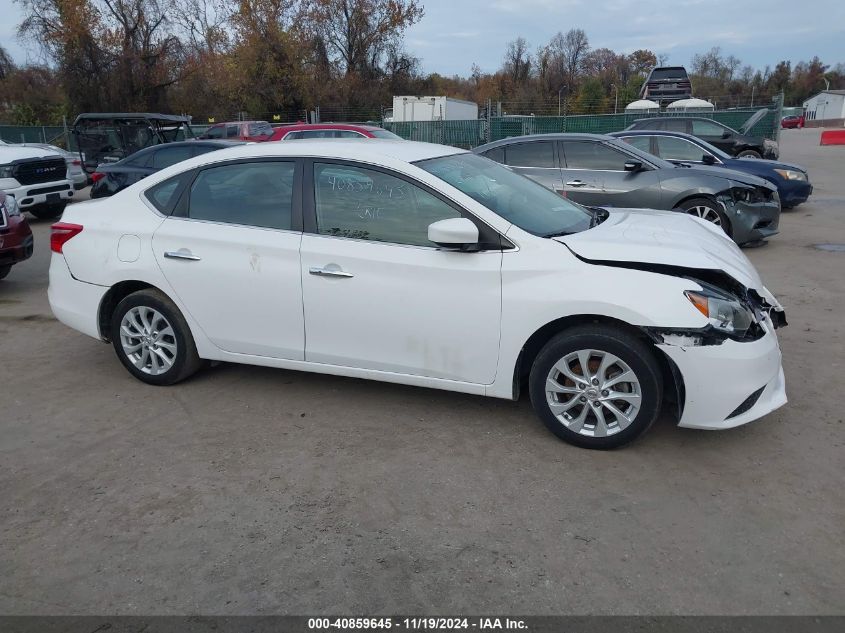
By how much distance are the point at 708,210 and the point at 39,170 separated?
11.4 metres

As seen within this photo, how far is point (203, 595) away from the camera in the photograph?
291 cm

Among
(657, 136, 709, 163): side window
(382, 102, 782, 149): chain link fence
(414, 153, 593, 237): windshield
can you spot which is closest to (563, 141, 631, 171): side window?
(657, 136, 709, 163): side window

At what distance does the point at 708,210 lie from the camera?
9031mm

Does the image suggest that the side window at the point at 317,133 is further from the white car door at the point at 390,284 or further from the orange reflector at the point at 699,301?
the orange reflector at the point at 699,301

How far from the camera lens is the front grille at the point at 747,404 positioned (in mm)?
3744

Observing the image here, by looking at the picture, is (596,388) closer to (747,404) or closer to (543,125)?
(747,404)

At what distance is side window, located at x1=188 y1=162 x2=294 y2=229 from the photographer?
4.59 meters

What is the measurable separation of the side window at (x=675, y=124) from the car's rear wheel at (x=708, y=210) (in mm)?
8570

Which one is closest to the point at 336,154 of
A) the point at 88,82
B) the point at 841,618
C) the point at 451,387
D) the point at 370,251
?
the point at 370,251

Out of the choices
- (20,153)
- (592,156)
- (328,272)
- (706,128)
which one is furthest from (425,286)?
(706,128)

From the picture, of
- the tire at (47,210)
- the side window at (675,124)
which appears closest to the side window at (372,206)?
the tire at (47,210)

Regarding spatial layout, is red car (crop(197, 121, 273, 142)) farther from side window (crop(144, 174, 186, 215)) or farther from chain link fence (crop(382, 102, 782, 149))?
side window (crop(144, 174, 186, 215))

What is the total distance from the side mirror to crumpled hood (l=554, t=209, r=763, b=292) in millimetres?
524

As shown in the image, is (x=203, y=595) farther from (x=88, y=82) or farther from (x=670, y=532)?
(x=88, y=82)
